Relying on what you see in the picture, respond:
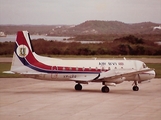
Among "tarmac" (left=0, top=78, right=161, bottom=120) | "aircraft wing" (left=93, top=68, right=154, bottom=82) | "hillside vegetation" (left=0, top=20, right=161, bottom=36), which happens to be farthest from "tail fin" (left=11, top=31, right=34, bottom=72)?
"hillside vegetation" (left=0, top=20, right=161, bottom=36)

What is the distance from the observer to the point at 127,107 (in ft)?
89.0

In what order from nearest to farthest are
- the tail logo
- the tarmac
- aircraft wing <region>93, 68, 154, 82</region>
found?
the tarmac
the tail logo
aircraft wing <region>93, 68, 154, 82</region>

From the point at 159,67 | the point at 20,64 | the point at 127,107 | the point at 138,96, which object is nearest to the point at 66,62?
the point at 20,64

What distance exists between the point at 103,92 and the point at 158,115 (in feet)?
32.9

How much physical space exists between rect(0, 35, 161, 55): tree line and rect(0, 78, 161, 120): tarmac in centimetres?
1999

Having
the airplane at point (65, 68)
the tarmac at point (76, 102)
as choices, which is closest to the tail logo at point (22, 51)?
the airplane at point (65, 68)

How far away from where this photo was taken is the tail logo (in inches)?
1303

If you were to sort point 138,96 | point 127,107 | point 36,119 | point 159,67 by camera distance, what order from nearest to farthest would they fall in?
point 36,119 < point 127,107 < point 138,96 < point 159,67

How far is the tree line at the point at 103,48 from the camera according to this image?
197 ft

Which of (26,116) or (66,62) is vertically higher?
(66,62)

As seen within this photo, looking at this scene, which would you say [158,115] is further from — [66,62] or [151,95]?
[66,62]

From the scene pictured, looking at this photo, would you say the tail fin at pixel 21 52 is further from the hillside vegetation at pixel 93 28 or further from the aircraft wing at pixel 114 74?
the hillside vegetation at pixel 93 28

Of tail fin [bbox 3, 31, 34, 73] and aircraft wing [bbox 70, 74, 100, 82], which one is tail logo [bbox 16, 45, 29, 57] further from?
aircraft wing [bbox 70, 74, 100, 82]

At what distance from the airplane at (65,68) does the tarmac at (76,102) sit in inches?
43.5
